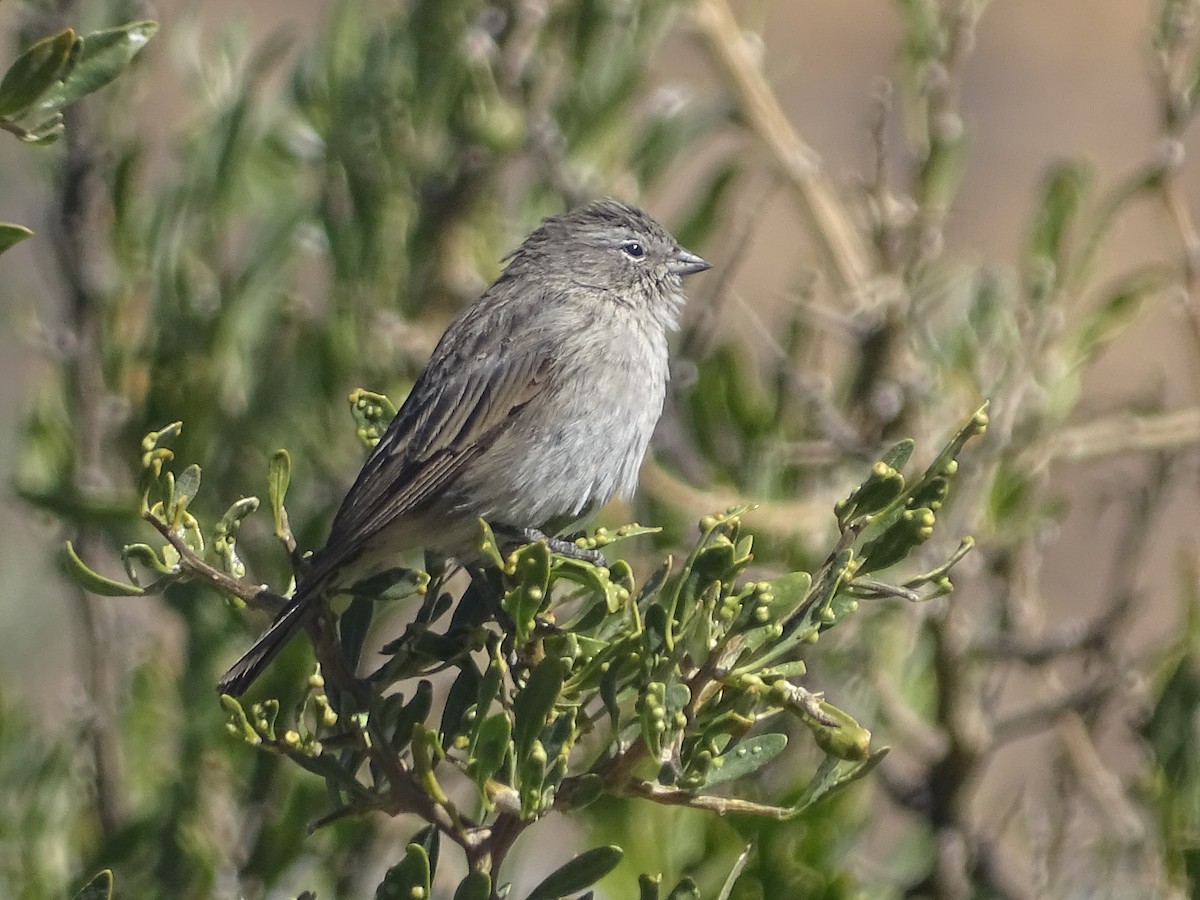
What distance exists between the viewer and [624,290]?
16.6 ft

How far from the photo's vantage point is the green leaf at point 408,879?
95.0 inches

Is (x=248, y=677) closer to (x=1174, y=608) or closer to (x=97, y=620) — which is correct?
(x=97, y=620)

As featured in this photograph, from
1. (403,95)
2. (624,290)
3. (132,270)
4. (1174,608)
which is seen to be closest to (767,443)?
(624,290)

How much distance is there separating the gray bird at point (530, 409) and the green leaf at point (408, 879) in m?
1.36

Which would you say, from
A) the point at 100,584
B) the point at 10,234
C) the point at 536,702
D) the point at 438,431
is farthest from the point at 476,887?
the point at 438,431

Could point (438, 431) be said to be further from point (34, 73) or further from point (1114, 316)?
point (34, 73)

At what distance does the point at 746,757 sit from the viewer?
2.57 meters

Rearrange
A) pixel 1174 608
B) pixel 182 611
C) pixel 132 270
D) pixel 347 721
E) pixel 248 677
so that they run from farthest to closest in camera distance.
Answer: pixel 1174 608 < pixel 132 270 < pixel 182 611 < pixel 248 677 < pixel 347 721

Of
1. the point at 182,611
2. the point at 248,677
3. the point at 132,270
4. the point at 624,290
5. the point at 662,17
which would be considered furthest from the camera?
the point at 624,290

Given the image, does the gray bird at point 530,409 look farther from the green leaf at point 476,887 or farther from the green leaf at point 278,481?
the green leaf at point 476,887

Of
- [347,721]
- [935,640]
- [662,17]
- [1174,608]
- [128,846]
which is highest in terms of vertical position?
[662,17]

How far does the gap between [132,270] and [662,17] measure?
1517 millimetres

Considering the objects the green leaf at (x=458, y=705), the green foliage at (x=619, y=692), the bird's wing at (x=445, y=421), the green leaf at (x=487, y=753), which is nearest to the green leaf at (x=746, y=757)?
the green foliage at (x=619, y=692)

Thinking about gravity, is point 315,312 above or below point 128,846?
above
